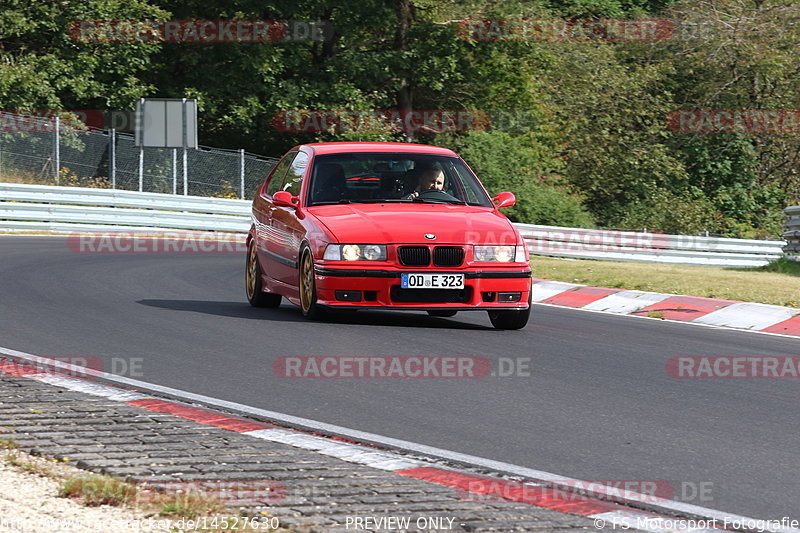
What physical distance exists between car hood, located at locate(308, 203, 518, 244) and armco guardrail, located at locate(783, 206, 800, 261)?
47.3 feet

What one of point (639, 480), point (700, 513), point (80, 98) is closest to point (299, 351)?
point (639, 480)

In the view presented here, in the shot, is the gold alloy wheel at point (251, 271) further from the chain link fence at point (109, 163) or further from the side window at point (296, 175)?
the chain link fence at point (109, 163)

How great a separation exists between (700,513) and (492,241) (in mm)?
6276

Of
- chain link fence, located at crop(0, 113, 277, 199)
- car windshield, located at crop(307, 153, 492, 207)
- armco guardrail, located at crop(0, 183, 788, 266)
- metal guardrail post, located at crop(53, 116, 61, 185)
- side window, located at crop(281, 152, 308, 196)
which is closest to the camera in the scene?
car windshield, located at crop(307, 153, 492, 207)

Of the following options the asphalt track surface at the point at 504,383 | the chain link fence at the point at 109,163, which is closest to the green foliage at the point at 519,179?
the chain link fence at the point at 109,163

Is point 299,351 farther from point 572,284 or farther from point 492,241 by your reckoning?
point 572,284

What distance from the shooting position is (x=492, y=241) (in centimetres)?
1138

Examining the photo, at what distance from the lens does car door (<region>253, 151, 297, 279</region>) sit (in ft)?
42.0

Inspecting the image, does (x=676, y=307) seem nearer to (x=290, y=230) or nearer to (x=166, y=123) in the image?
(x=290, y=230)

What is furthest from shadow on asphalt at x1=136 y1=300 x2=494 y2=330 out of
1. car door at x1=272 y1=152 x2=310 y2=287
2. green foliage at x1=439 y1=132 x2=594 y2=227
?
green foliage at x1=439 y1=132 x2=594 y2=227

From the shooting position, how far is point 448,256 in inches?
442

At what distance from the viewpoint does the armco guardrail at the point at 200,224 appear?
92.2ft

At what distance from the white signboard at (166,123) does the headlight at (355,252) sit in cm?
2285

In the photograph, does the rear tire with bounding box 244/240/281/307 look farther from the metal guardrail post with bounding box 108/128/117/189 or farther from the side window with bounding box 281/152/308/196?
the metal guardrail post with bounding box 108/128/117/189
